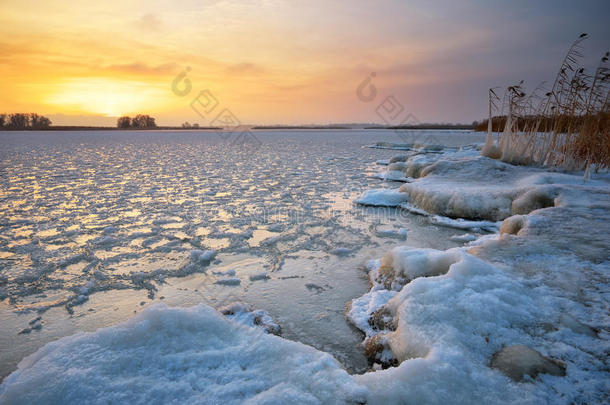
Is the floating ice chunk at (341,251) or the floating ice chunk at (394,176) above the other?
the floating ice chunk at (394,176)

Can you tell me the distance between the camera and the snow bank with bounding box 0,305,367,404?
184 cm

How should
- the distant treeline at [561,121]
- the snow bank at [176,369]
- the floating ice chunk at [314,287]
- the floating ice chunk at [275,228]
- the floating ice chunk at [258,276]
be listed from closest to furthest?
the snow bank at [176,369] < the floating ice chunk at [314,287] < the floating ice chunk at [258,276] < the floating ice chunk at [275,228] < the distant treeline at [561,121]

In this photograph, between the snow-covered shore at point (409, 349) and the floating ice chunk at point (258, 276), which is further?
the floating ice chunk at point (258, 276)

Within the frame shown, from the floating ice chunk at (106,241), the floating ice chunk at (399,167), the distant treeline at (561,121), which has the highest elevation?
the distant treeline at (561,121)

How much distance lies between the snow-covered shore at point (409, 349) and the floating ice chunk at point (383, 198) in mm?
4081

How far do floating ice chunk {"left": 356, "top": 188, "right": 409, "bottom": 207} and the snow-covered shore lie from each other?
4081 mm

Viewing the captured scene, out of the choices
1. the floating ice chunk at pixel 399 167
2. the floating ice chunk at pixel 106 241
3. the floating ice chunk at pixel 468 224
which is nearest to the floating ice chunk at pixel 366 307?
the floating ice chunk at pixel 468 224

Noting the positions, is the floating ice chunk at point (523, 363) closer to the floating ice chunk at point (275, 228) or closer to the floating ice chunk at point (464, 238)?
the floating ice chunk at point (464, 238)

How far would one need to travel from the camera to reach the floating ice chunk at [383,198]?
777cm

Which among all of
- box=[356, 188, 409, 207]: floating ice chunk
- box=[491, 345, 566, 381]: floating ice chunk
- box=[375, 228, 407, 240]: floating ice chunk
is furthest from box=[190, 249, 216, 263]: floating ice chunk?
box=[356, 188, 409, 207]: floating ice chunk

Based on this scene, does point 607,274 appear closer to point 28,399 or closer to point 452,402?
point 452,402

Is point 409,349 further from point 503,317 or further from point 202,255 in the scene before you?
point 202,255

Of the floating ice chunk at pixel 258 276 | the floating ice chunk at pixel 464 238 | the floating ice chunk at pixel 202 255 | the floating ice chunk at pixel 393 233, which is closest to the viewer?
the floating ice chunk at pixel 258 276

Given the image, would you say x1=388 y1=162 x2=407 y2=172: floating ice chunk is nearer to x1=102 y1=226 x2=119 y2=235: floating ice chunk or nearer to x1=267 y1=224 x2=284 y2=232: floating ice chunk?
x1=267 y1=224 x2=284 y2=232: floating ice chunk
